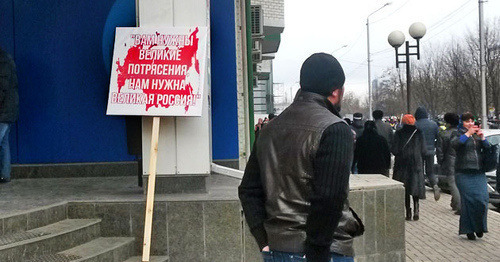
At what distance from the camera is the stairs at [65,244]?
5070mm

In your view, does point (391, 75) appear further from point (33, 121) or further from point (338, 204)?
point (338, 204)

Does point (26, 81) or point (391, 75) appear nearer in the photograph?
point (26, 81)

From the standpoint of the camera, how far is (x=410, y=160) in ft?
35.1

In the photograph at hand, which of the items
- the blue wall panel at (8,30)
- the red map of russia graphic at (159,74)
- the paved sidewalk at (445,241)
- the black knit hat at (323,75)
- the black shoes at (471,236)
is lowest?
the paved sidewalk at (445,241)

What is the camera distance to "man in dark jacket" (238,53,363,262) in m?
2.74

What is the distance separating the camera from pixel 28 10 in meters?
8.79

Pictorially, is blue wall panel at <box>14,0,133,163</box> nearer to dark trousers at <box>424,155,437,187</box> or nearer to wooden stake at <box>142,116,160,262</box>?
wooden stake at <box>142,116,160,262</box>

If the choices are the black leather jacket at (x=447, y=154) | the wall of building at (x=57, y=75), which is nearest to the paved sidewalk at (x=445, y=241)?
the black leather jacket at (x=447, y=154)

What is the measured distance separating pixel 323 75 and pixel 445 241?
21.1 feet

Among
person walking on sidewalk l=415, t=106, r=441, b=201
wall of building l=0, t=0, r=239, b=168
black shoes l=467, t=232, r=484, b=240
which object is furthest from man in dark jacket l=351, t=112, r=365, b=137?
wall of building l=0, t=0, r=239, b=168

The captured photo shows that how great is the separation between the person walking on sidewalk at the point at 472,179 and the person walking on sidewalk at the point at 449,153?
3.20 ft

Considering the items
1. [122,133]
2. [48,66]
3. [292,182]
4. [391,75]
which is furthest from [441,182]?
[391,75]

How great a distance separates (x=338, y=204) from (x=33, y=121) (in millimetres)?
7062

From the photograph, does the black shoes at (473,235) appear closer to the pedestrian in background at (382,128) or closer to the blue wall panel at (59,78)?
the pedestrian in background at (382,128)
